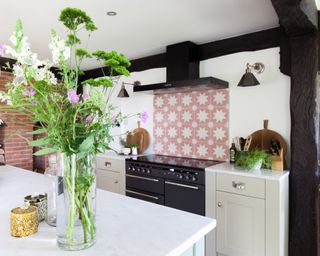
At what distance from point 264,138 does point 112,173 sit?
6.22 feet

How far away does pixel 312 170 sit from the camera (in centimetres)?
220

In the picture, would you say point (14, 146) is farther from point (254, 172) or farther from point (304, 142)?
point (304, 142)

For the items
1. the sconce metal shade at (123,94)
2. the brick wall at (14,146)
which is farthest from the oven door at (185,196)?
the brick wall at (14,146)

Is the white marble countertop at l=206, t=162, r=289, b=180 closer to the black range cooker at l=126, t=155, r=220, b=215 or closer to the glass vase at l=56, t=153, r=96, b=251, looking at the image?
the black range cooker at l=126, t=155, r=220, b=215

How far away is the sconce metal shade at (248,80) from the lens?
2576 mm

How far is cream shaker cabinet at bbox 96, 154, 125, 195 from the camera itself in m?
3.16

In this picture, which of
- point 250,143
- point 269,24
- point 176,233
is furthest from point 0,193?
point 269,24

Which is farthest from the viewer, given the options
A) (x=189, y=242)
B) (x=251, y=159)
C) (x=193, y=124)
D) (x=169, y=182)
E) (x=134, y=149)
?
(x=134, y=149)

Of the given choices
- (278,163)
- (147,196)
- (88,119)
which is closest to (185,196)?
(147,196)

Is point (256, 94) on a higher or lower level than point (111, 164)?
higher

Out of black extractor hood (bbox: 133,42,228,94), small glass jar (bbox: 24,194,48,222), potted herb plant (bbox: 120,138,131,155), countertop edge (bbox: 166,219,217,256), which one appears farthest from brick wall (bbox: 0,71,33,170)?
countertop edge (bbox: 166,219,217,256)

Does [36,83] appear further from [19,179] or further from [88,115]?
[19,179]

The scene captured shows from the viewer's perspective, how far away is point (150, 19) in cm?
239

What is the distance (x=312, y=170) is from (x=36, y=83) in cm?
228
